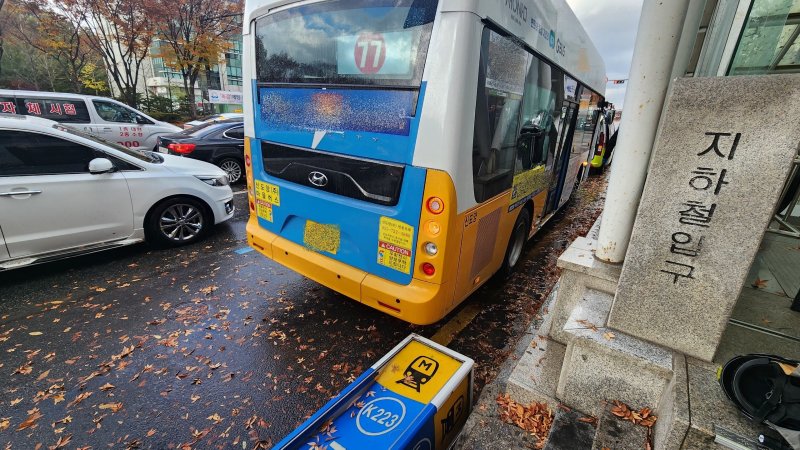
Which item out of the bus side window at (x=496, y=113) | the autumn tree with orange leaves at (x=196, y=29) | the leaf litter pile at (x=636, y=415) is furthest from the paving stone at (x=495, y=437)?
the autumn tree with orange leaves at (x=196, y=29)

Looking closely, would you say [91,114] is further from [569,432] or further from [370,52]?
[569,432]

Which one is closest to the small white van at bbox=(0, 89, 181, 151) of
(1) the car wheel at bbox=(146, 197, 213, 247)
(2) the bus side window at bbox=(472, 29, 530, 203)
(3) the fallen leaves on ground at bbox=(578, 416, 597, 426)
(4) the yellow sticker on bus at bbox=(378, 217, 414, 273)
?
(1) the car wheel at bbox=(146, 197, 213, 247)

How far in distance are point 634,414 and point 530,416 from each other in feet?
2.00

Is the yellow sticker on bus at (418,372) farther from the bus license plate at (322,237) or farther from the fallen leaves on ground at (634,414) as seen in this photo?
the bus license plate at (322,237)

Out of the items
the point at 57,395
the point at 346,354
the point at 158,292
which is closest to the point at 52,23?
the point at 158,292

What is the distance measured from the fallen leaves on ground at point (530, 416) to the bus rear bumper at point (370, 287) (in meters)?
0.86

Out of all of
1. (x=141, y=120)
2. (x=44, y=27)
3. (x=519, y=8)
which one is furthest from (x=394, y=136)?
(x=44, y=27)

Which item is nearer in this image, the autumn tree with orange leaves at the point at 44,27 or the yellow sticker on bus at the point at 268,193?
the yellow sticker on bus at the point at 268,193

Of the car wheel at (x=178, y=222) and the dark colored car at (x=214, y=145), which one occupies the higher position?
the dark colored car at (x=214, y=145)

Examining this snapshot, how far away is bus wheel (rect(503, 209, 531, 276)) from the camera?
4.60m

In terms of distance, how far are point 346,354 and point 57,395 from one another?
2.22 meters

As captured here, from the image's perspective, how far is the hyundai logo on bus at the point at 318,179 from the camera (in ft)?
11.2

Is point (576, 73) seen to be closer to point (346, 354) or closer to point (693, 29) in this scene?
point (693, 29)

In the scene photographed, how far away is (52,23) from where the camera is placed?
15.5 metres
